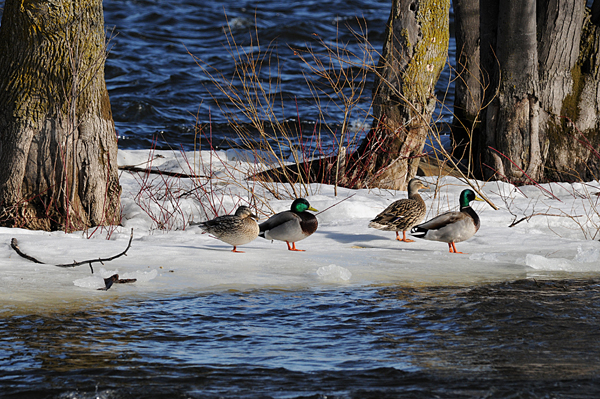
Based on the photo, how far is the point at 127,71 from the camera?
810 inches

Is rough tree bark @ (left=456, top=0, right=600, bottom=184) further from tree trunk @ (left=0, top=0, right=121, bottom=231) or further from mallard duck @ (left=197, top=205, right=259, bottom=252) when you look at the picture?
tree trunk @ (left=0, top=0, right=121, bottom=231)

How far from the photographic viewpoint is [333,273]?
17.3 ft

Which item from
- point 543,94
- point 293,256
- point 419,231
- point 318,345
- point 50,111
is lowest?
point 318,345

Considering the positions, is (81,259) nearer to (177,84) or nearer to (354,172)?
A: (354,172)

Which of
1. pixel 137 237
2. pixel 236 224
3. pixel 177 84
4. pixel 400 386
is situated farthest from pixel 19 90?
pixel 177 84

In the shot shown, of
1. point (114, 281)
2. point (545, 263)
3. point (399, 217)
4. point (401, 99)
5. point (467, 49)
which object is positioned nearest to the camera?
point (114, 281)

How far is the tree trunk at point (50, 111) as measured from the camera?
6543 mm

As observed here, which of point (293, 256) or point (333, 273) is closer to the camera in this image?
point (333, 273)

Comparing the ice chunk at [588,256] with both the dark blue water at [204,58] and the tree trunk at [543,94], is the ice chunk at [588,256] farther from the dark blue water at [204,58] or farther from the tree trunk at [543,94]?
the dark blue water at [204,58]

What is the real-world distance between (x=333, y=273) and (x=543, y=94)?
5583 mm

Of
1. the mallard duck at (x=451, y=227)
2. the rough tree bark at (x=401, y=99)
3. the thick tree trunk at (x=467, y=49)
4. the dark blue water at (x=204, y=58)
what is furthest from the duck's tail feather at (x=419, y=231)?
the dark blue water at (x=204, y=58)

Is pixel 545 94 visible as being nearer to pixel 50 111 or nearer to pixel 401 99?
pixel 401 99

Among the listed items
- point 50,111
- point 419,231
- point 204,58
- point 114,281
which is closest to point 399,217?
point 419,231

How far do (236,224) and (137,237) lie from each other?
156cm
